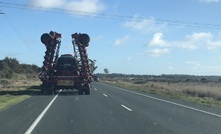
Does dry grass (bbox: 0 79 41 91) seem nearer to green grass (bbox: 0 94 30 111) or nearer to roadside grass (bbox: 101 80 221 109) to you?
green grass (bbox: 0 94 30 111)

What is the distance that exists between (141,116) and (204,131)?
3.95m

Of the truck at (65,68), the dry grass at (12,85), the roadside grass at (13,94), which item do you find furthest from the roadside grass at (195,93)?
the dry grass at (12,85)

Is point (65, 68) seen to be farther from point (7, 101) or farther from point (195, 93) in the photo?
point (195, 93)

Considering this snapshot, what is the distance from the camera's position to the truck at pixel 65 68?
93.2 ft

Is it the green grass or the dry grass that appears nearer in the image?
the green grass

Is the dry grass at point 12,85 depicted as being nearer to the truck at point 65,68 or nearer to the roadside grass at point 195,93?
the truck at point 65,68

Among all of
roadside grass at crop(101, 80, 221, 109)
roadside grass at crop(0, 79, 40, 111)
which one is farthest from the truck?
roadside grass at crop(101, 80, 221, 109)

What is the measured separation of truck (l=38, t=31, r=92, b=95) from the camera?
28.4 meters

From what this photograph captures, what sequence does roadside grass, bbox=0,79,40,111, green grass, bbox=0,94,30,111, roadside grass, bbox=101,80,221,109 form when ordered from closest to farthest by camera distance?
green grass, bbox=0,94,30,111, roadside grass, bbox=0,79,40,111, roadside grass, bbox=101,80,221,109

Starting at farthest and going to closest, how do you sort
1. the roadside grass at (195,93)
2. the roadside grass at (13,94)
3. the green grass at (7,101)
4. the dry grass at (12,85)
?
the dry grass at (12,85)
the roadside grass at (195,93)
the roadside grass at (13,94)
the green grass at (7,101)

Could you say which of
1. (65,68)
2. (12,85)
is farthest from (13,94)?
(12,85)

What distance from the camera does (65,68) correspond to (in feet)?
95.9

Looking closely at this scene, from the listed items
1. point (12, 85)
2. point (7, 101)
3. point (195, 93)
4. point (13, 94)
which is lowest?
point (7, 101)

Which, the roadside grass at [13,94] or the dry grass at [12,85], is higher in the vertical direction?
the dry grass at [12,85]
